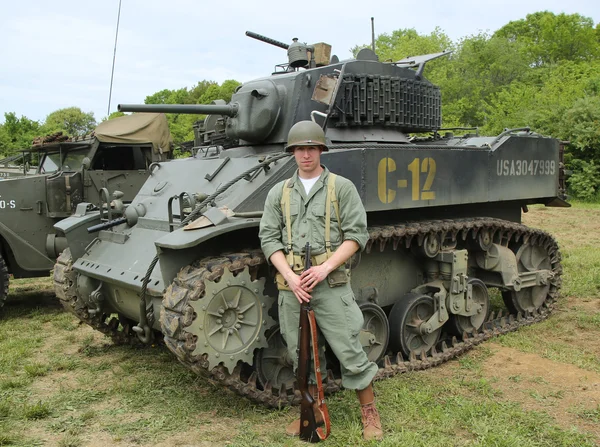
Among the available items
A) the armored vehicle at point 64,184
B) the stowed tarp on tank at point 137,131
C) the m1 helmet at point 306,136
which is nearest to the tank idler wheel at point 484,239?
the m1 helmet at point 306,136

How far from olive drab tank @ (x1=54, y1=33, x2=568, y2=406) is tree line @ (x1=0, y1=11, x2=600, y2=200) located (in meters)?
14.8

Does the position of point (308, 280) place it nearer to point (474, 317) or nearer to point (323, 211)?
point (323, 211)

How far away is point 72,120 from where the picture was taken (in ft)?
150

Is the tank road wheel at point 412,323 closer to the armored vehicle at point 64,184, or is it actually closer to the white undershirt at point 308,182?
the white undershirt at point 308,182

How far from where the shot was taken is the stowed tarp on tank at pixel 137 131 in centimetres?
1141

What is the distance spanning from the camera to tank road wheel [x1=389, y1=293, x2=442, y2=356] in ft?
20.2

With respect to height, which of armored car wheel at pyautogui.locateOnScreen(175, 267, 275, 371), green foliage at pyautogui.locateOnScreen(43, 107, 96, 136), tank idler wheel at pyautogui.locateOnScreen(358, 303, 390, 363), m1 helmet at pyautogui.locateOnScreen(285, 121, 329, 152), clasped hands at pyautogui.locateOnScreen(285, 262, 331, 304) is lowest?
tank idler wheel at pyautogui.locateOnScreen(358, 303, 390, 363)

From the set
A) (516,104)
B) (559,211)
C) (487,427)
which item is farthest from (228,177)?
(516,104)

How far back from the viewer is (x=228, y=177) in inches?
227

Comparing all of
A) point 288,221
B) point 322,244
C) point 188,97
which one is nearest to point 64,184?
point 288,221

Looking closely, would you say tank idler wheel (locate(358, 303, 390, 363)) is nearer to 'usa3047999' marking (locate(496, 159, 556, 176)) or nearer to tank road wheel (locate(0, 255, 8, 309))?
'usa3047999' marking (locate(496, 159, 556, 176))

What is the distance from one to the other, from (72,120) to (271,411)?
45.0 meters

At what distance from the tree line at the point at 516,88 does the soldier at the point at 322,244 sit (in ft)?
60.4

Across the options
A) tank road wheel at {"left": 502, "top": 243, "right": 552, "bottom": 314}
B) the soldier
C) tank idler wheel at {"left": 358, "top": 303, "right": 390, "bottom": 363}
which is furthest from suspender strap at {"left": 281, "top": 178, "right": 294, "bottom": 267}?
tank road wheel at {"left": 502, "top": 243, "right": 552, "bottom": 314}
